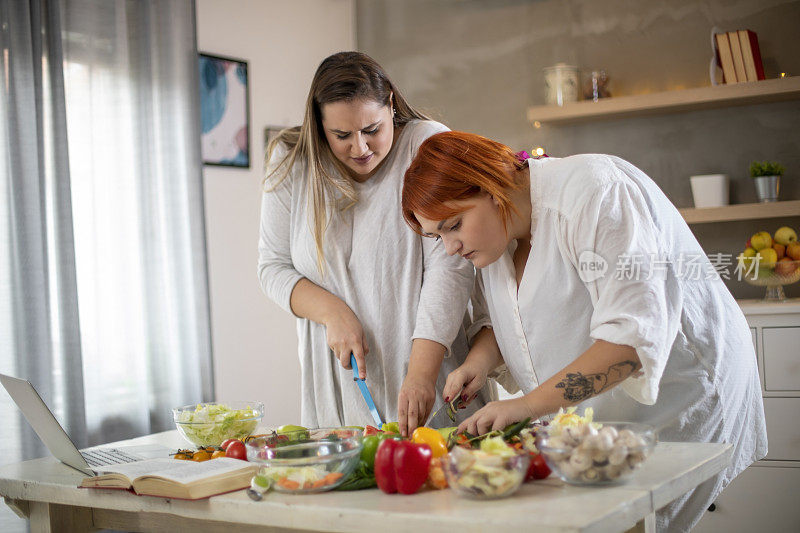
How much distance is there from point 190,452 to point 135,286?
178cm

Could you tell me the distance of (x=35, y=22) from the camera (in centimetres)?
289

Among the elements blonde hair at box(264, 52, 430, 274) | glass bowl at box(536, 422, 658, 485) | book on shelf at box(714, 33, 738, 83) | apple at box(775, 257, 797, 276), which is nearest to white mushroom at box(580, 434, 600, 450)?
glass bowl at box(536, 422, 658, 485)

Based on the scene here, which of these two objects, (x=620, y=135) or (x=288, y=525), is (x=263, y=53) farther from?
(x=288, y=525)

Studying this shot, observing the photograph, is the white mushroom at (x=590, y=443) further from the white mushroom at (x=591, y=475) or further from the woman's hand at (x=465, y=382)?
the woman's hand at (x=465, y=382)

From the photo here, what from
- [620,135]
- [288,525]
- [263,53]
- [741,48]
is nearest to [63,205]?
→ [263,53]

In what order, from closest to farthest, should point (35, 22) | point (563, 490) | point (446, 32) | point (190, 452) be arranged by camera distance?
point (563, 490) → point (190, 452) → point (35, 22) → point (446, 32)

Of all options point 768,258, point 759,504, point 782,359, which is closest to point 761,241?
point 768,258

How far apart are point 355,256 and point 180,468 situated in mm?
717

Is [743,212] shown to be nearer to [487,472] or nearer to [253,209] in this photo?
[253,209]

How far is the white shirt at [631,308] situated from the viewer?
140cm

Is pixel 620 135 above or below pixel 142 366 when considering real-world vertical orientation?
above

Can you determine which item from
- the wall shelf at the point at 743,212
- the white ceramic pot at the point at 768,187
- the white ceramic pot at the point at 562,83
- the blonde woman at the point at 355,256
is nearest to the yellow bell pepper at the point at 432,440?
the blonde woman at the point at 355,256

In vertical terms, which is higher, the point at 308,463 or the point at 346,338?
the point at 346,338

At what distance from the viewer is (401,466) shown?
1226mm
